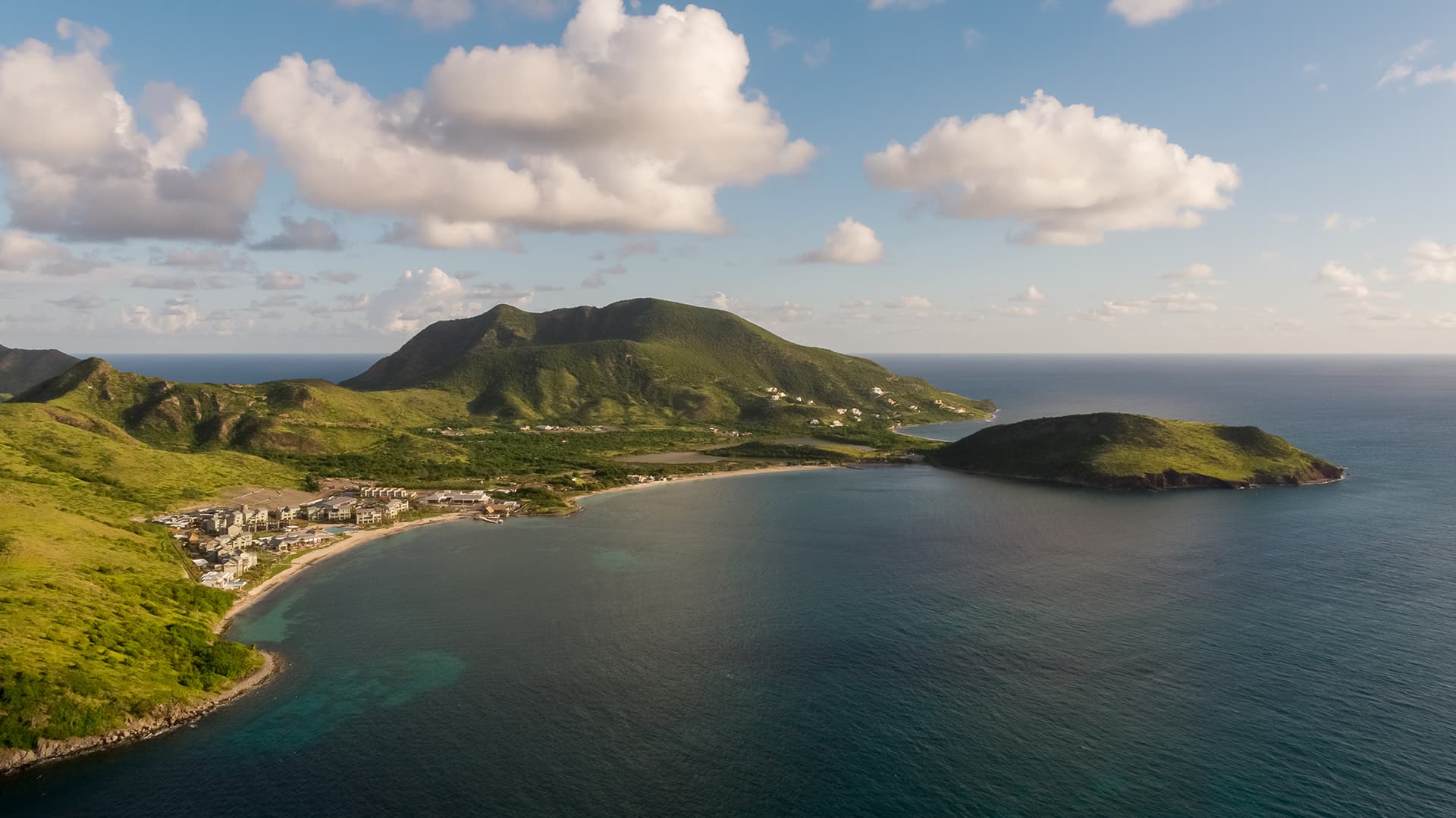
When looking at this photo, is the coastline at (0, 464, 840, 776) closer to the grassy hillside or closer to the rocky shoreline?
the rocky shoreline

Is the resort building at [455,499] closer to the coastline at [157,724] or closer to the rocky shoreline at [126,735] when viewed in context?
the coastline at [157,724]

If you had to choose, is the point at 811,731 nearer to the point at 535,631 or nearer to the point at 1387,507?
the point at 535,631

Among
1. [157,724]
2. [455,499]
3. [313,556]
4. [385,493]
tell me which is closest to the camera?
[157,724]

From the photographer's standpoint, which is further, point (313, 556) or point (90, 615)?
point (313, 556)

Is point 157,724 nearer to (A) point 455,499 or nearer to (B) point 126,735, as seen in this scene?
(B) point 126,735

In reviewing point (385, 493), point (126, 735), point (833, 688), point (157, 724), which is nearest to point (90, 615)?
point (157, 724)

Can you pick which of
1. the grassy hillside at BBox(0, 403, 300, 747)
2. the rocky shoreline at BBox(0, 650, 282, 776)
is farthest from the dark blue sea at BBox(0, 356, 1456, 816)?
the grassy hillside at BBox(0, 403, 300, 747)

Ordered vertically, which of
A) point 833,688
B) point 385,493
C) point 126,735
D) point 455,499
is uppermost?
point 385,493

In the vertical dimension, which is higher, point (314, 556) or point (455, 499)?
point (455, 499)
